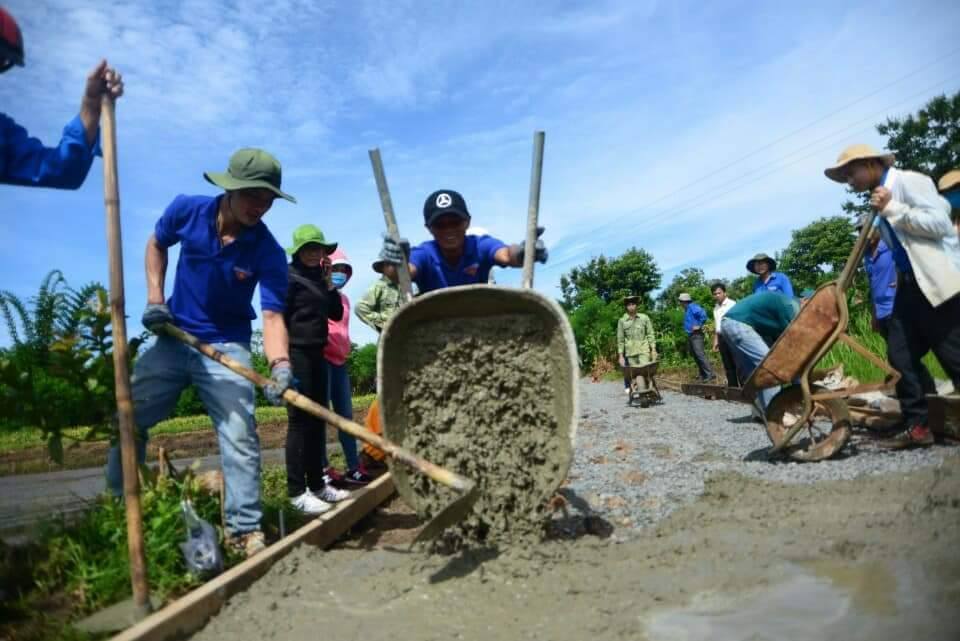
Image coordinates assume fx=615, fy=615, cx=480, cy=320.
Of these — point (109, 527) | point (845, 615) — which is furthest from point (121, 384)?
point (845, 615)

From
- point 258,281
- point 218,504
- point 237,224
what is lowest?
point 218,504

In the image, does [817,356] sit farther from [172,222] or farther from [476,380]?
[172,222]

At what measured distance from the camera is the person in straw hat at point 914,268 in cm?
391

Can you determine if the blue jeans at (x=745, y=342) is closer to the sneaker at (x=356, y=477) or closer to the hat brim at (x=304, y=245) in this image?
the sneaker at (x=356, y=477)

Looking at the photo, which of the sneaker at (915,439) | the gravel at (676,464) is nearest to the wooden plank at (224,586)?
the gravel at (676,464)

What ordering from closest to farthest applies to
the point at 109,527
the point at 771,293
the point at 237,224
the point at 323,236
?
the point at 109,527
the point at 237,224
the point at 323,236
the point at 771,293

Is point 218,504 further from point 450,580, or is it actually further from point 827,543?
point 827,543

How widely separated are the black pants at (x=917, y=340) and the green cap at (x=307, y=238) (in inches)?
157

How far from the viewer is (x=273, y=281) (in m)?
3.44

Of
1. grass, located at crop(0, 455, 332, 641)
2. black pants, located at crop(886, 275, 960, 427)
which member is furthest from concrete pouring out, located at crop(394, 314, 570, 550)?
black pants, located at crop(886, 275, 960, 427)

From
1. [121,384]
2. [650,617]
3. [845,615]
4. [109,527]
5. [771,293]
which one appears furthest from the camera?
[771,293]

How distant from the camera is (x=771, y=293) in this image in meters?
5.97

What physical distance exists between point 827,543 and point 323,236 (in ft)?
11.3

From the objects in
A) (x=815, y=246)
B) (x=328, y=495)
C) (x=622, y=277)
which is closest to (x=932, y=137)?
(x=328, y=495)
